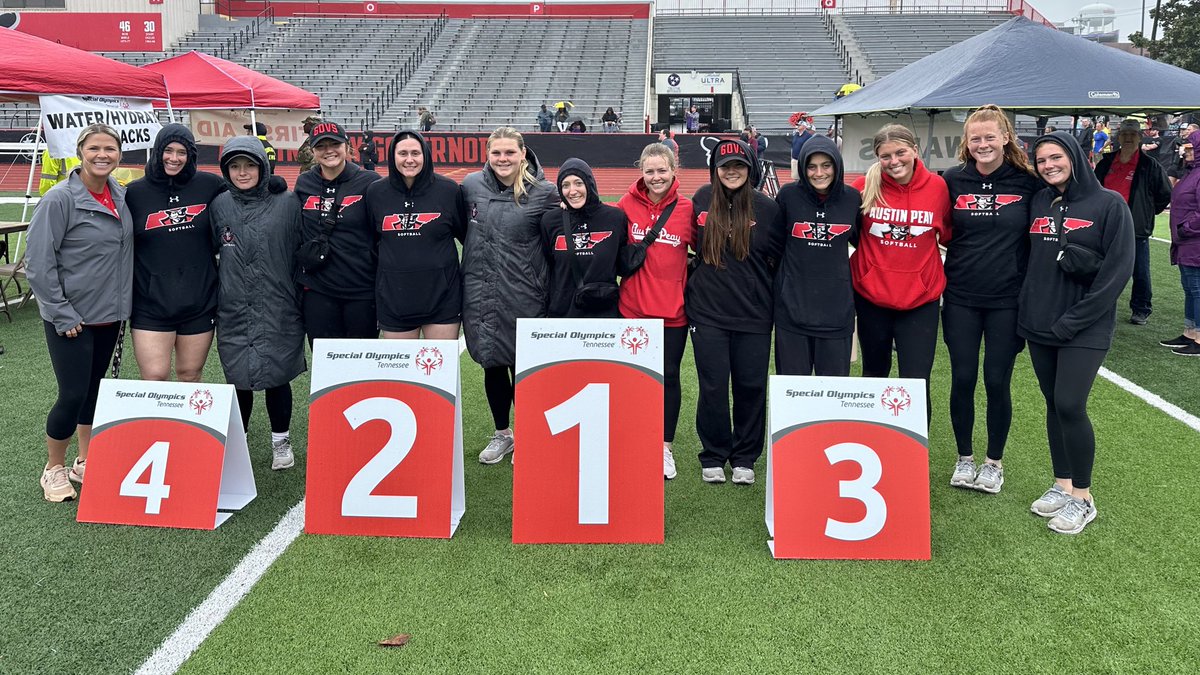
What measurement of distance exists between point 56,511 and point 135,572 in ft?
3.03

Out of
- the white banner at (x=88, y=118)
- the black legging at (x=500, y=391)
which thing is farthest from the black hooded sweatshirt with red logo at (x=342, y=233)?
the white banner at (x=88, y=118)

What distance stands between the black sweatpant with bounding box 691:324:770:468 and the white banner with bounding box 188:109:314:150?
10545 millimetres

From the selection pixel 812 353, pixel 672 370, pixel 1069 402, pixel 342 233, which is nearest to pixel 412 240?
pixel 342 233

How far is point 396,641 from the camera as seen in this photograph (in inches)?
111

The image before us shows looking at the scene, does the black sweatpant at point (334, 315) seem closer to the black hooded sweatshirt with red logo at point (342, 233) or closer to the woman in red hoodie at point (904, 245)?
the black hooded sweatshirt with red logo at point (342, 233)

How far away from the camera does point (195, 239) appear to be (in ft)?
12.8

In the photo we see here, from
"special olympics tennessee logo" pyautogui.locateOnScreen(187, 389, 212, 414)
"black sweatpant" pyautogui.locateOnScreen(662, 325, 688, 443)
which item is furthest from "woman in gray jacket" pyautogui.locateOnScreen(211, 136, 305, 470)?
"black sweatpant" pyautogui.locateOnScreen(662, 325, 688, 443)

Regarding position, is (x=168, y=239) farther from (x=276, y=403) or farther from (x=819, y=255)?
(x=819, y=255)

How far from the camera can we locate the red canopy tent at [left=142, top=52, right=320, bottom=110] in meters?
10.6

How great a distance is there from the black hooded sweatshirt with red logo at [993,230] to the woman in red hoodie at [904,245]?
9 centimetres

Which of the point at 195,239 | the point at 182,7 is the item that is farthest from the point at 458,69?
the point at 195,239

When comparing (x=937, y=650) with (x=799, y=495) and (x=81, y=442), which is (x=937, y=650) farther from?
(x=81, y=442)

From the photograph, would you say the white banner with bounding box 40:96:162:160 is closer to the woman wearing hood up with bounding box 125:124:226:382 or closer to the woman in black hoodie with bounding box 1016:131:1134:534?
the woman wearing hood up with bounding box 125:124:226:382

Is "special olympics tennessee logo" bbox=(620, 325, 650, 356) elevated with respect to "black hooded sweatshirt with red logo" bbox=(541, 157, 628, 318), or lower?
lower
